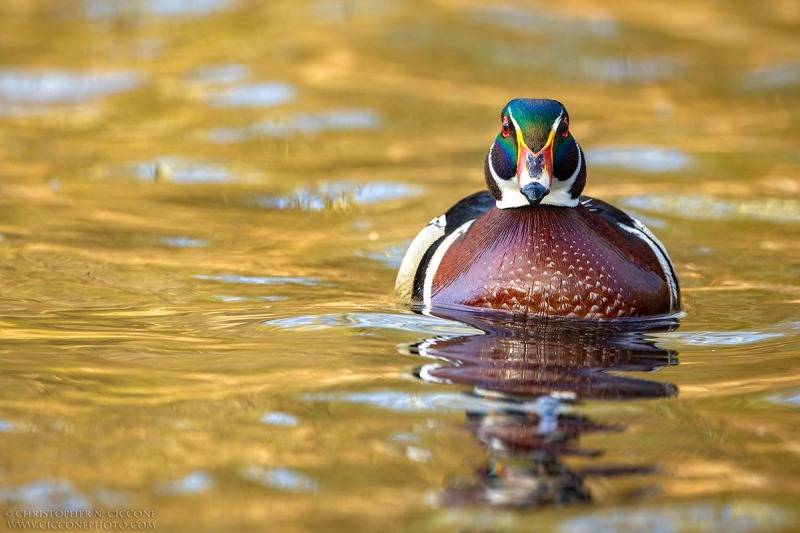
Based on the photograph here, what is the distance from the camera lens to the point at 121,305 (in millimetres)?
6891

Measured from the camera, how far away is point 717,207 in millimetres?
9398

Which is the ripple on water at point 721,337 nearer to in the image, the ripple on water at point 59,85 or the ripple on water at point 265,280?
the ripple on water at point 265,280

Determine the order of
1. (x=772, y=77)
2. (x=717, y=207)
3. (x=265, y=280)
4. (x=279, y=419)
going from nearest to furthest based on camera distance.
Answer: (x=279, y=419), (x=265, y=280), (x=717, y=207), (x=772, y=77)

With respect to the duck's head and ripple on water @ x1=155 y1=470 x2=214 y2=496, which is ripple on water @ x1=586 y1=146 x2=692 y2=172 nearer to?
the duck's head

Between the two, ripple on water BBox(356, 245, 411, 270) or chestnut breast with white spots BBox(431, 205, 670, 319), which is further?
ripple on water BBox(356, 245, 411, 270)

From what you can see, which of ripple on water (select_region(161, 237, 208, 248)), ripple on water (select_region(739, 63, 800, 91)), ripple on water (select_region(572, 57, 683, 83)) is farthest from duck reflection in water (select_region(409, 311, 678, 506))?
ripple on water (select_region(572, 57, 683, 83))

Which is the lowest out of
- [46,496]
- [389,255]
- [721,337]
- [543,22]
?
[46,496]

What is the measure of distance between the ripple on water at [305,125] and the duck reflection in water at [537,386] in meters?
5.15

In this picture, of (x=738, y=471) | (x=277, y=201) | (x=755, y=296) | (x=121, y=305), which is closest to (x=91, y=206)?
(x=277, y=201)

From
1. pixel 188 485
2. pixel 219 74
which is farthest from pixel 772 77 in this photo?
pixel 188 485

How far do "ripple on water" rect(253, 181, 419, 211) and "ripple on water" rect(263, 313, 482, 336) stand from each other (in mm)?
3005

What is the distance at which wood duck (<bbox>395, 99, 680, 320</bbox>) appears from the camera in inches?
251

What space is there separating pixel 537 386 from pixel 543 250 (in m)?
1.19

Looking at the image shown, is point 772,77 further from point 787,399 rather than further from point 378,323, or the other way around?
point 787,399
